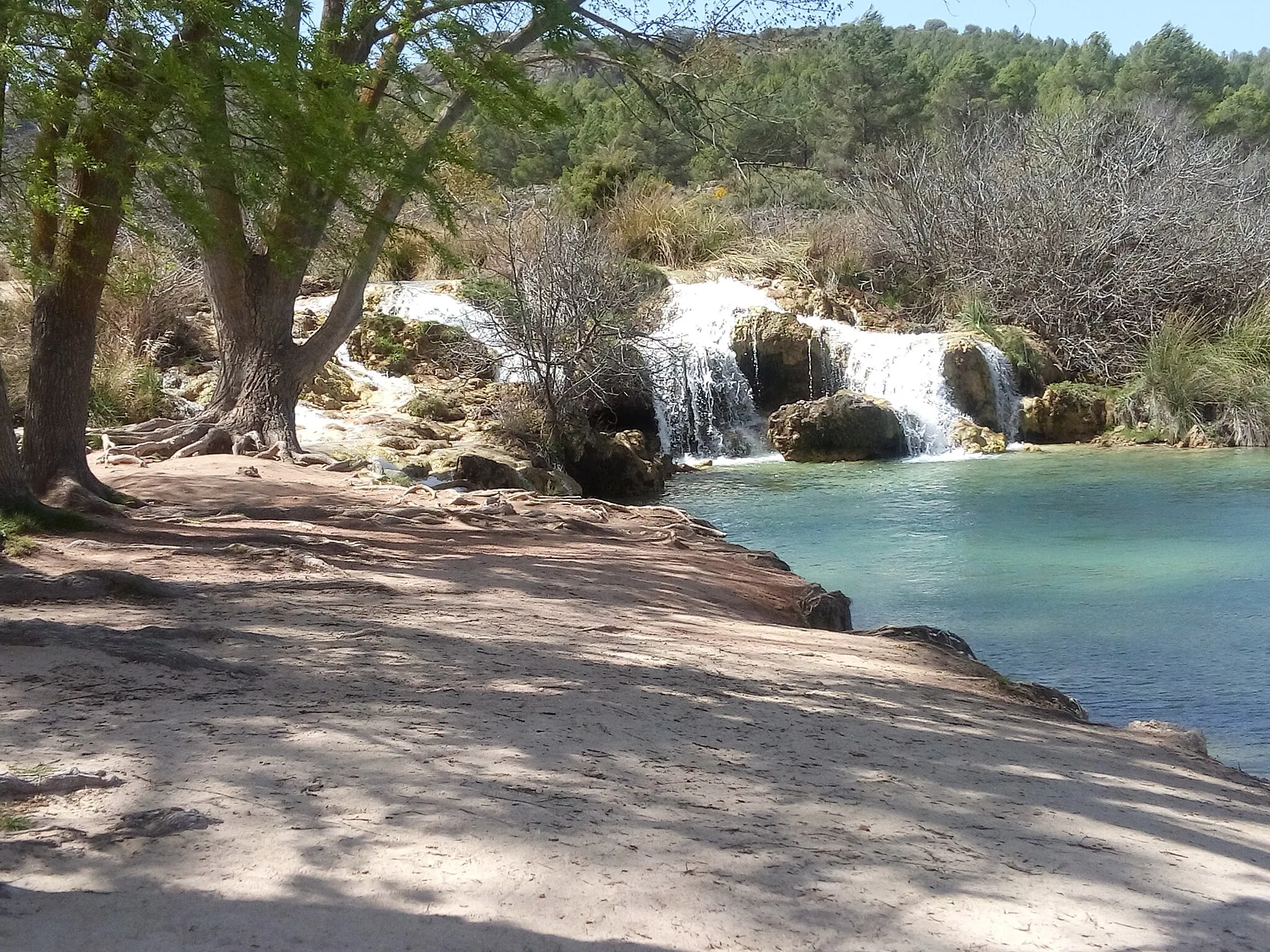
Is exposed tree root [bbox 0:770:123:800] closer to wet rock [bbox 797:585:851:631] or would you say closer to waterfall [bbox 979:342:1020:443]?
wet rock [bbox 797:585:851:631]

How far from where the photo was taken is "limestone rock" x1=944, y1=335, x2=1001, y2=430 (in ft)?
74.3

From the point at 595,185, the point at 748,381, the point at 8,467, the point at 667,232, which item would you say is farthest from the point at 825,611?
the point at 595,185

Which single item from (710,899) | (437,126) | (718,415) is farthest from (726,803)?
(718,415)

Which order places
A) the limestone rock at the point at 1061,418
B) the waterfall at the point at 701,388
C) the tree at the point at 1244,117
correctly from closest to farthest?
1. the waterfall at the point at 701,388
2. the limestone rock at the point at 1061,418
3. the tree at the point at 1244,117

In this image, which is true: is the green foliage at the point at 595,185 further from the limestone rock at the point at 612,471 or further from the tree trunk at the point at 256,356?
the tree trunk at the point at 256,356

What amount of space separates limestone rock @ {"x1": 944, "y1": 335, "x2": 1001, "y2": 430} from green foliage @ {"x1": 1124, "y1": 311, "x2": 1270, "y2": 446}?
2.28 metres

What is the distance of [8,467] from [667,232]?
20.0m

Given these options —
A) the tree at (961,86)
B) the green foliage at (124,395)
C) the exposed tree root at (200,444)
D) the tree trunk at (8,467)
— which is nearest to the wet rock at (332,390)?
the green foliage at (124,395)

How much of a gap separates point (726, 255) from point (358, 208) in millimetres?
19969

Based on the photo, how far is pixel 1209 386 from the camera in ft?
71.7

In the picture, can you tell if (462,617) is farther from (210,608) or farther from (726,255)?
(726,255)

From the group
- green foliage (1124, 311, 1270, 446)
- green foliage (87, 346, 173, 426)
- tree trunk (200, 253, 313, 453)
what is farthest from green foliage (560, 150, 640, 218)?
tree trunk (200, 253, 313, 453)

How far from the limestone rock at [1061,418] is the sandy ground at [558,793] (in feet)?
53.5

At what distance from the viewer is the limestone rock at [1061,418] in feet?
74.3
